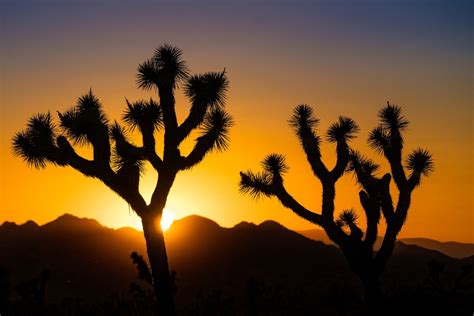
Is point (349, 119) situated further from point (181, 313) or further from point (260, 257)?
point (260, 257)

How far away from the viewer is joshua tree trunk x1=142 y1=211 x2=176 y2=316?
1472 cm

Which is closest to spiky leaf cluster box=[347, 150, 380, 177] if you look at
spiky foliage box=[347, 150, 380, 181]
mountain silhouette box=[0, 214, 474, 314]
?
spiky foliage box=[347, 150, 380, 181]

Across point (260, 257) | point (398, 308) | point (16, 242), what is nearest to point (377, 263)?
point (398, 308)

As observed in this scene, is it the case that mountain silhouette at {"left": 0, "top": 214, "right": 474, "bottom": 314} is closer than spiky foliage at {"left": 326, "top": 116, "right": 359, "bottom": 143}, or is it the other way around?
spiky foliage at {"left": 326, "top": 116, "right": 359, "bottom": 143}

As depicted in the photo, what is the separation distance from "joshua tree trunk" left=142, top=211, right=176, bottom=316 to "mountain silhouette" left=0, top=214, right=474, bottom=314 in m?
26.8

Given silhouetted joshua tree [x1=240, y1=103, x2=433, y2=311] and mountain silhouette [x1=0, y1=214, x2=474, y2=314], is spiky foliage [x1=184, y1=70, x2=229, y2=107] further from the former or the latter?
mountain silhouette [x1=0, y1=214, x2=474, y2=314]

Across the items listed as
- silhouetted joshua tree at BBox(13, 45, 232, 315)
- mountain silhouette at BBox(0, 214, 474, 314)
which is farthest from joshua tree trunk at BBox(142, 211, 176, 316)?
mountain silhouette at BBox(0, 214, 474, 314)

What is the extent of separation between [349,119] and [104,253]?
160 ft

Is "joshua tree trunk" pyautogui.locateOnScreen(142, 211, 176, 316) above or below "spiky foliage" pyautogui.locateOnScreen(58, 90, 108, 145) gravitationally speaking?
below

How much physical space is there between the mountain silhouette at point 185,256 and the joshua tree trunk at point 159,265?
26826mm

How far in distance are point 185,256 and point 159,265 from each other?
47143mm

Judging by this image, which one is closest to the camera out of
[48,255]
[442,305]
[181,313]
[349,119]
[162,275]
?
[162,275]

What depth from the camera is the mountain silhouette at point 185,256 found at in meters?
50.3

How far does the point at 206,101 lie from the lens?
1558 centimetres
